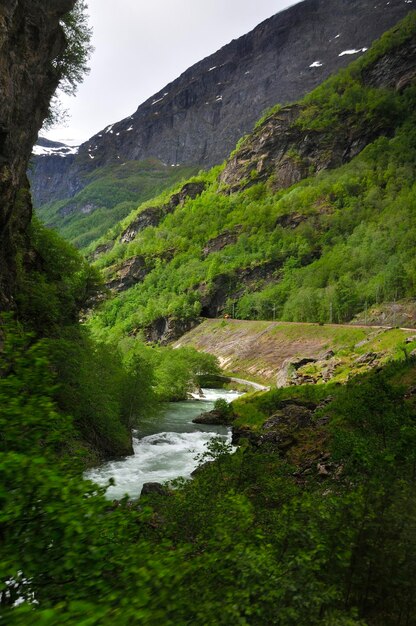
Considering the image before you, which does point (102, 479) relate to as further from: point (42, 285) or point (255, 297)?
point (255, 297)

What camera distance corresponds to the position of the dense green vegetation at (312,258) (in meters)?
117

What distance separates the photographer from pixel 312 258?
502 feet

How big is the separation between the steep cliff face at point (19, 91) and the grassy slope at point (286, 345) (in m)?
42.5

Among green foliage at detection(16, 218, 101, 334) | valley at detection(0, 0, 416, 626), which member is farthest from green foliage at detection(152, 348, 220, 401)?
green foliage at detection(16, 218, 101, 334)

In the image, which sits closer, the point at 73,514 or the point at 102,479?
the point at 73,514

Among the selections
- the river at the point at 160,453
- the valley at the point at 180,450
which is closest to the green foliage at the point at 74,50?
the valley at the point at 180,450

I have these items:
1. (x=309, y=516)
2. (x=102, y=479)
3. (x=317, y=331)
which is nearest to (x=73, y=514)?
(x=309, y=516)

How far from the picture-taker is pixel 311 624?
721cm

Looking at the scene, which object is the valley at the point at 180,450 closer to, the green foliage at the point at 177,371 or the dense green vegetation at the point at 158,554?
the dense green vegetation at the point at 158,554

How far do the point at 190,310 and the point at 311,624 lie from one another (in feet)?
455

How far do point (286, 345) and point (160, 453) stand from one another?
56630 mm

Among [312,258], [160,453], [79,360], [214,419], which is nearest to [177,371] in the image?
[214,419]

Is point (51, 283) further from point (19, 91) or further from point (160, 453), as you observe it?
point (160, 453)

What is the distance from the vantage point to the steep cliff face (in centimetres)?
2602
